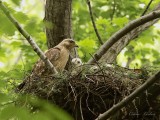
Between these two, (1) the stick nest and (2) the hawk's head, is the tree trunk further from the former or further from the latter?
(1) the stick nest

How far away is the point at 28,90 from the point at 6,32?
2.10 meters

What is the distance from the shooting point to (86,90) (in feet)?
16.2

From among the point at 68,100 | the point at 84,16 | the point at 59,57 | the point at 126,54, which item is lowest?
the point at 68,100

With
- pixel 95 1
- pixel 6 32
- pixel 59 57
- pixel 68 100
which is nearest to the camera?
pixel 6 32

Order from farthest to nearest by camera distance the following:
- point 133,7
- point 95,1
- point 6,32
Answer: point 95,1 < point 133,7 < point 6,32

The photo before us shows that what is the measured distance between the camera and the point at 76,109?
501 cm

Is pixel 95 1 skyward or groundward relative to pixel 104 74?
skyward

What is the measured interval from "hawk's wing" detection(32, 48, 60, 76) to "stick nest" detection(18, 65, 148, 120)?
108cm

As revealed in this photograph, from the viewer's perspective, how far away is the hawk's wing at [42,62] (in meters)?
6.22

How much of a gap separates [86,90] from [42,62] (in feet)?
5.45

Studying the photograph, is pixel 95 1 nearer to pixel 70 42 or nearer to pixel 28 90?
pixel 70 42

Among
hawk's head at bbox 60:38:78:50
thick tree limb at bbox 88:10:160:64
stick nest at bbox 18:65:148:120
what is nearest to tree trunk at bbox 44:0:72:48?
hawk's head at bbox 60:38:78:50

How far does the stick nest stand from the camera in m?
4.92

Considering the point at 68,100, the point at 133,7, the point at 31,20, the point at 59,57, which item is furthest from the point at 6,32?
the point at 133,7
